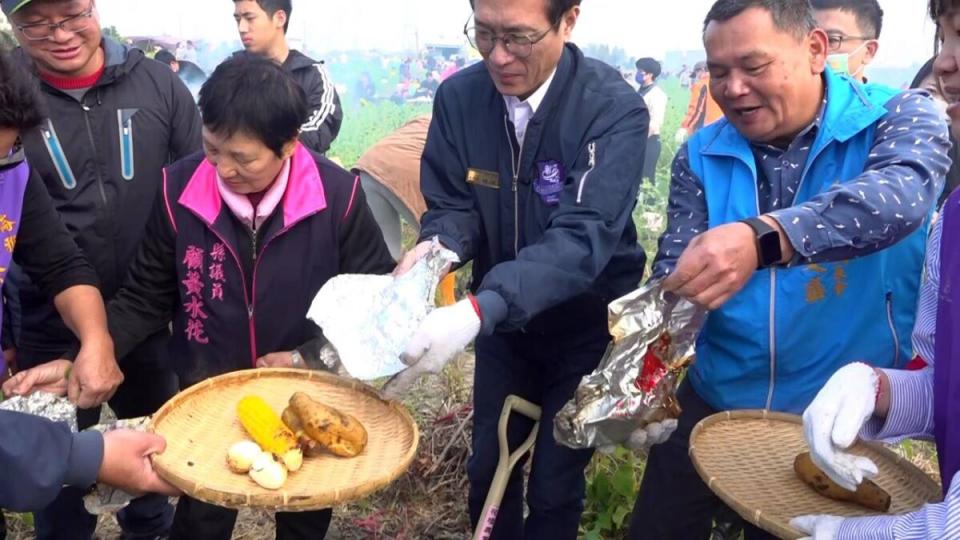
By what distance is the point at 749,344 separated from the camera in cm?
225

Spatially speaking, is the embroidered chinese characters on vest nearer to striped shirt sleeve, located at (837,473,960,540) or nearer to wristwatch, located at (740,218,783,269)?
wristwatch, located at (740,218,783,269)

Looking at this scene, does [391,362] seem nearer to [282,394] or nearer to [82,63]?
[282,394]

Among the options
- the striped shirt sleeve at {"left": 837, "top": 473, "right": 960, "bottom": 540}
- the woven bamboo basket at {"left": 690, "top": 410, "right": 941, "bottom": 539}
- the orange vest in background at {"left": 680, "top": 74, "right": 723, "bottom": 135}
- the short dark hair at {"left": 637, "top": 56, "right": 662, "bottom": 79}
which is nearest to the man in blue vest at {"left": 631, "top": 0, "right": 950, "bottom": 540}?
the woven bamboo basket at {"left": 690, "top": 410, "right": 941, "bottom": 539}

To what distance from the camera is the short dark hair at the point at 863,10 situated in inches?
147

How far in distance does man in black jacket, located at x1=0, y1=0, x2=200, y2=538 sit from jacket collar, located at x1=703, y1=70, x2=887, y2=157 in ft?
6.55

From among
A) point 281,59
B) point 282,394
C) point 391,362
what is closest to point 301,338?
point 282,394

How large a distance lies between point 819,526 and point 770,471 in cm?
51

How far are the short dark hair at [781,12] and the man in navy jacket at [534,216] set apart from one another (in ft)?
1.51

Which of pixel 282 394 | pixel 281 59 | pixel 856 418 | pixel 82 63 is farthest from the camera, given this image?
pixel 281 59

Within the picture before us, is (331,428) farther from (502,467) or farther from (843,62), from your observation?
(843,62)

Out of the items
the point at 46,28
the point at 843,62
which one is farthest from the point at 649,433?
the point at 46,28

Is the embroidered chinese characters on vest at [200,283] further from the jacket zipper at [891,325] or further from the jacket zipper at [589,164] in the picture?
the jacket zipper at [891,325]

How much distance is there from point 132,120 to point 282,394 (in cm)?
124

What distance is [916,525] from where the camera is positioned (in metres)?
1.39
